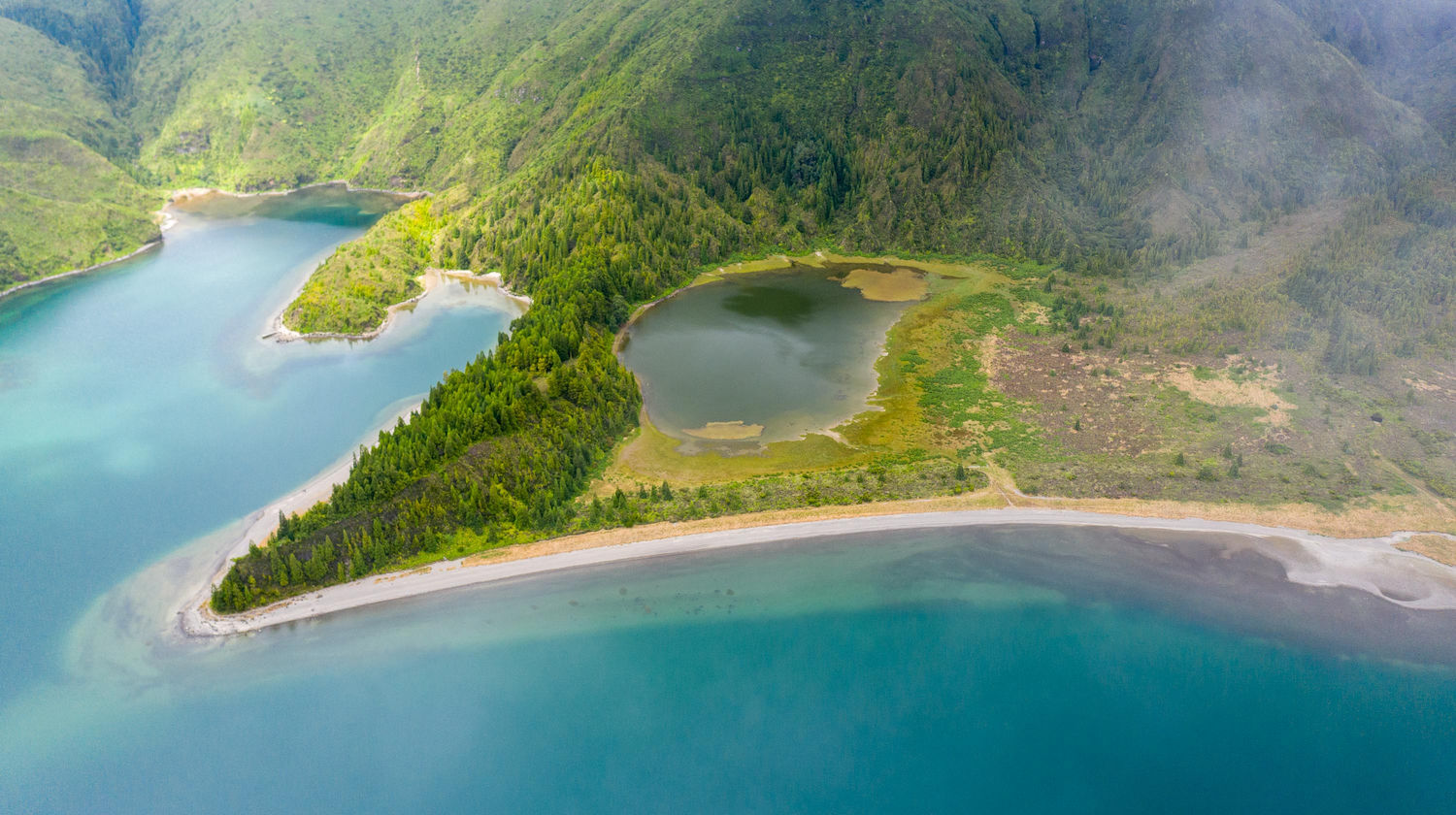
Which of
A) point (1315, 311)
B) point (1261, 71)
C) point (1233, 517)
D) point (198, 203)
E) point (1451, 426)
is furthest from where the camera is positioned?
point (198, 203)

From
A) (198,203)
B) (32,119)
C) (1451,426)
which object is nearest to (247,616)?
(1451,426)

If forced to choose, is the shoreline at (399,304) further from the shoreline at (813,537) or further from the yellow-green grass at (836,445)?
the yellow-green grass at (836,445)

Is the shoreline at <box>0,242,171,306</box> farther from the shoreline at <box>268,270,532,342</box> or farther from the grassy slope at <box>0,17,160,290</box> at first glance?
the shoreline at <box>268,270,532,342</box>

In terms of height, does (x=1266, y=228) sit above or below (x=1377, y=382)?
above

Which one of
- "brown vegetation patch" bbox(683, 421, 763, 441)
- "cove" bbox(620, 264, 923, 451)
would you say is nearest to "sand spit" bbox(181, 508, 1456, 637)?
"cove" bbox(620, 264, 923, 451)

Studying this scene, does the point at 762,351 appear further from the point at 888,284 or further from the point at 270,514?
the point at 270,514

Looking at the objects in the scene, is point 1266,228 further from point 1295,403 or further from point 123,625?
point 123,625

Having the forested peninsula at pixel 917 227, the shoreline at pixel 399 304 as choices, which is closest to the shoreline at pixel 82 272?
the forested peninsula at pixel 917 227
